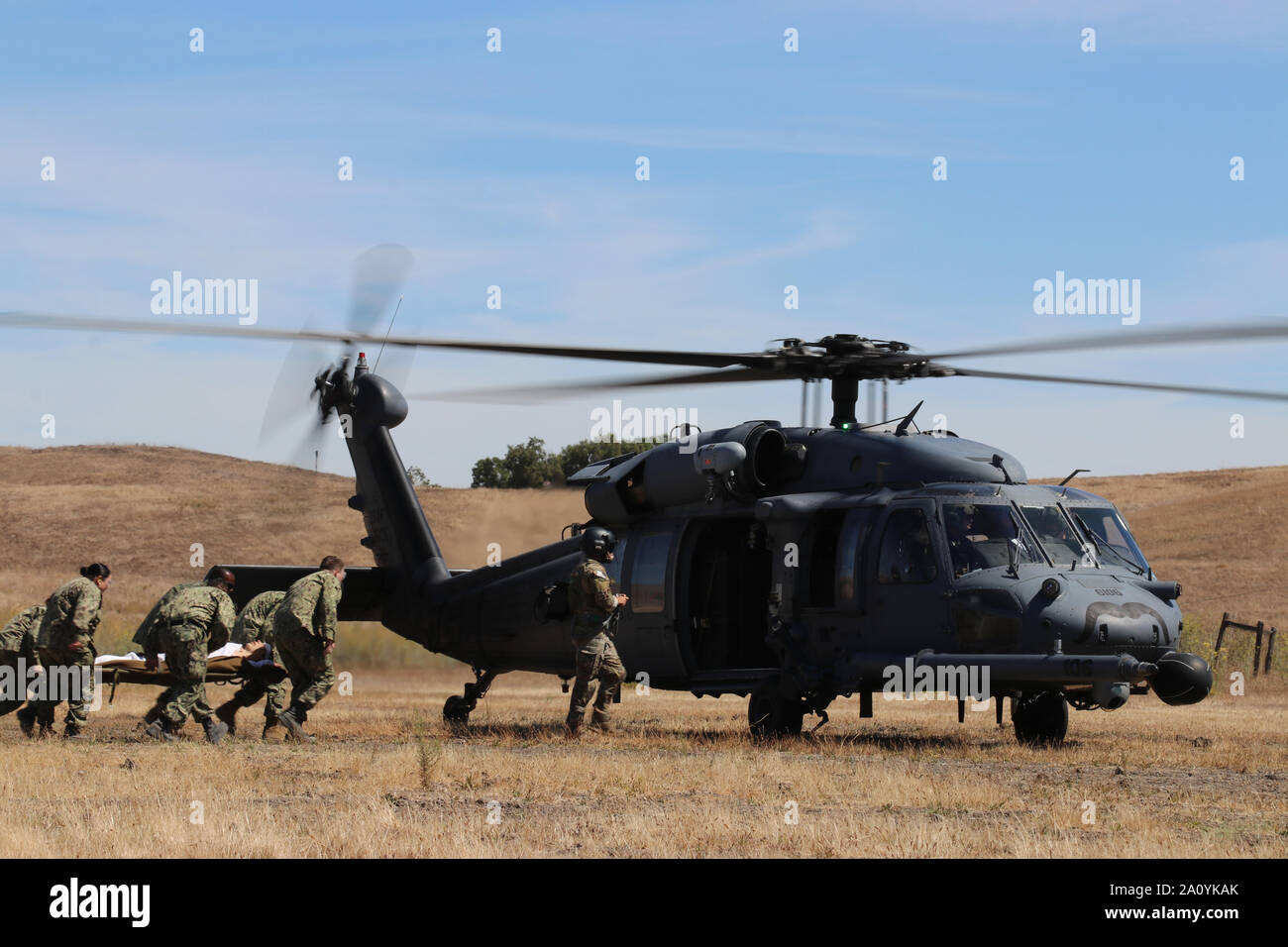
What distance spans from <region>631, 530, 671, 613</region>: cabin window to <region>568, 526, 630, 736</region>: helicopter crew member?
0.48m

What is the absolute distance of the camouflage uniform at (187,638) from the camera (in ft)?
48.4

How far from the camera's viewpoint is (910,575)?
46.2ft

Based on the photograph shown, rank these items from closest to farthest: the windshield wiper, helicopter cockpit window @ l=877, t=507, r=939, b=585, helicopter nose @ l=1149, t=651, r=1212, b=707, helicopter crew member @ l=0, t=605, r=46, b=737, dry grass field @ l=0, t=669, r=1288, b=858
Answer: dry grass field @ l=0, t=669, r=1288, b=858, helicopter nose @ l=1149, t=651, r=1212, b=707, helicopter cockpit window @ l=877, t=507, r=939, b=585, the windshield wiper, helicopter crew member @ l=0, t=605, r=46, b=737

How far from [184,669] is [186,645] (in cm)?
24

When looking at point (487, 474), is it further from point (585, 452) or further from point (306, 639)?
point (306, 639)

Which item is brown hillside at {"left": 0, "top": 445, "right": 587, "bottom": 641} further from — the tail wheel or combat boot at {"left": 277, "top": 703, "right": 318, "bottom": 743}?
combat boot at {"left": 277, "top": 703, "right": 318, "bottom": 743}

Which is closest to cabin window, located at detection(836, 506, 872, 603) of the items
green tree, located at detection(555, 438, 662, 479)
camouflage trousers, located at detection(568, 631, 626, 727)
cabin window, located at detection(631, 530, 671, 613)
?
cabin window, located at detection(631, 530, 671, 613)

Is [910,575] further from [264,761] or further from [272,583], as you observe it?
[272,583]

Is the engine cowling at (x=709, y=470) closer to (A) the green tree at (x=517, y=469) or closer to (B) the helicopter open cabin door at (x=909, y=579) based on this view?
(B) the helicopter open cabin door at (x=909, y=579)

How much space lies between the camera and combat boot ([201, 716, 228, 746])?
48.4ft

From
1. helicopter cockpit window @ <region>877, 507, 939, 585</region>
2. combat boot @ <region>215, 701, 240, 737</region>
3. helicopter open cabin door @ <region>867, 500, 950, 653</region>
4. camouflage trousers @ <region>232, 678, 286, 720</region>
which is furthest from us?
combat boot @ <region>215, 701, 240, 737</region>

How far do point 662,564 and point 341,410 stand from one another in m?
5.09
